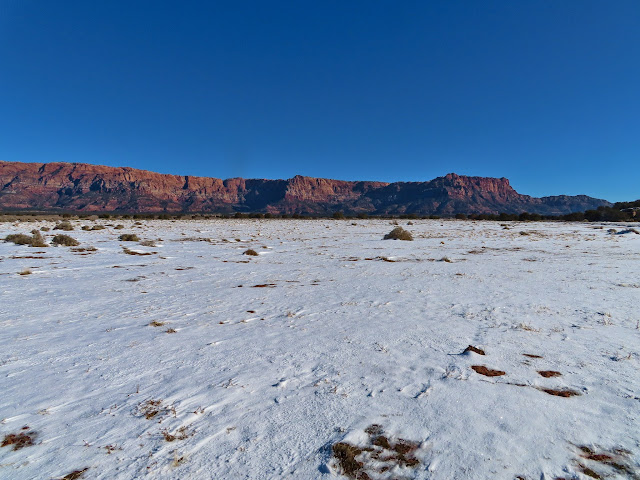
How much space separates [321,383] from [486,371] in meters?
1.83

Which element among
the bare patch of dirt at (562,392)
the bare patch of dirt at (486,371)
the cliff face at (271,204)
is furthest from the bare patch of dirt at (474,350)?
the cliff face at (271,204)

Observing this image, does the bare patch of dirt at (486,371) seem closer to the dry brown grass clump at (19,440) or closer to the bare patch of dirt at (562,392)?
the bare patch of dirt at (562,392)

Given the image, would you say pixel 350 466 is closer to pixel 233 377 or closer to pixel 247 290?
pixel 233 377

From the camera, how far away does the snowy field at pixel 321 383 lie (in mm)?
2434

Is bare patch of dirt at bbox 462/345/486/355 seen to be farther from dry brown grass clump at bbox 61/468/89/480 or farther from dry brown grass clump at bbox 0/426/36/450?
dry brown grass clump at bbox 0/426/36/450

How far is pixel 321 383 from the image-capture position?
11.6 feet

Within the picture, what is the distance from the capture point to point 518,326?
17.1ft

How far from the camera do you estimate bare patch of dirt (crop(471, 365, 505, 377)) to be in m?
3.67

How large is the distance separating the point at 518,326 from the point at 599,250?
13151mm

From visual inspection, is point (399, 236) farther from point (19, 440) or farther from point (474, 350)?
point (19, 440)

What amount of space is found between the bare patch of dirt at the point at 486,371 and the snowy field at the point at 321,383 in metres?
0.04

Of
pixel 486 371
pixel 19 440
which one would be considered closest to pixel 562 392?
pixel 486 371

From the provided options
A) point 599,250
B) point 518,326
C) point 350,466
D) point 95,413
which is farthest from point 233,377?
point 599,250

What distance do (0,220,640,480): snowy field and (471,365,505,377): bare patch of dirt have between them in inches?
1.6
